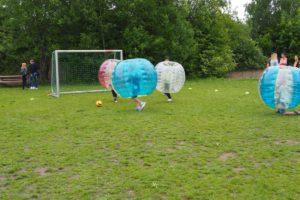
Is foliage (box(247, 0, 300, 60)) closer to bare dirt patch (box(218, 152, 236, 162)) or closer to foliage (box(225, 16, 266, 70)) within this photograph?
foliage (box(225, 16, 266, 70))

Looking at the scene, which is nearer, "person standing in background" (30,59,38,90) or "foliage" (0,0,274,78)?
"person standing in background" (30,59,38,90)

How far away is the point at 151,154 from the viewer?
7031mm

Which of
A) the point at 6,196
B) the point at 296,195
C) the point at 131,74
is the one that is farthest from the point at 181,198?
the point at 131,74

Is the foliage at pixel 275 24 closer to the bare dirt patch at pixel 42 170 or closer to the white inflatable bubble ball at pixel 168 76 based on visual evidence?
the white inflatable bubble ball at pixel 168 76

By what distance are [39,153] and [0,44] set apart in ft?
67.8

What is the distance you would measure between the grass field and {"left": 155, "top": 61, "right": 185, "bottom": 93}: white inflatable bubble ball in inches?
75.1

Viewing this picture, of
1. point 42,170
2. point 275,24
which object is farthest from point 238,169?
point 275,24

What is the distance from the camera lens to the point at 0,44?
25672mm

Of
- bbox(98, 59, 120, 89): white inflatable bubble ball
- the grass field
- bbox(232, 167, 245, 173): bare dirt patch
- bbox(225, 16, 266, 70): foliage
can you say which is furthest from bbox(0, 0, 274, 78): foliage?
bbox(232, 167, 245, 173): bare dirt patch

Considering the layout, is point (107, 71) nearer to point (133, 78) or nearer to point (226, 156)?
point (133, 78)

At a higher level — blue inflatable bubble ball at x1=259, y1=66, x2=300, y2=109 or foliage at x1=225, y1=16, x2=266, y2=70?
foliage at x1=225, y1=16, x2=266, y2=70

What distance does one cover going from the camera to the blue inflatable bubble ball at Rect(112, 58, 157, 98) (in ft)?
38.2

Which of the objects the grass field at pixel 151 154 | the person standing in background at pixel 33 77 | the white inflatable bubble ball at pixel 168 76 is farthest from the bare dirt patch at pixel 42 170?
the person standing in background at pixel 33 77

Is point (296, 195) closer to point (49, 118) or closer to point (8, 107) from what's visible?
point (49, 118)
